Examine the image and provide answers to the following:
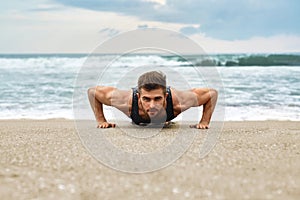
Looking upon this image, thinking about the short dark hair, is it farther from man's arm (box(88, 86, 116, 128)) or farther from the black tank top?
man's arm (box(88, 86, 116, 128))

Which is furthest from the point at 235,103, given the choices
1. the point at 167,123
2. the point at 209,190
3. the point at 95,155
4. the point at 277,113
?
the point at 209,190

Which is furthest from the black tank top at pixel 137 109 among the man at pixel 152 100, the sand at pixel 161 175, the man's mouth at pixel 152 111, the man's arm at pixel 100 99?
the sand at pixel 161 175

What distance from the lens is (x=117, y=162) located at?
3.47m

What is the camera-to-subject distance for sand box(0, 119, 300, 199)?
264cm

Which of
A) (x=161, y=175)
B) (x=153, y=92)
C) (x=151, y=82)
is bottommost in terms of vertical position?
(x=161, y=175)

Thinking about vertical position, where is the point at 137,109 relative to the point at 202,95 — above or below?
below

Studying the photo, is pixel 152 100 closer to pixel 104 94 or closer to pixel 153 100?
pixel 153 100

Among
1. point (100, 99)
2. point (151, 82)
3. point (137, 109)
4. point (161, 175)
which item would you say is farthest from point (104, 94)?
point (161, 175)

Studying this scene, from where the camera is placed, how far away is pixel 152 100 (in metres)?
5.16

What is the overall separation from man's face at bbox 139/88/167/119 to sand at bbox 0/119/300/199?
3.15 feet

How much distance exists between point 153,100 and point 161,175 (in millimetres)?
2195

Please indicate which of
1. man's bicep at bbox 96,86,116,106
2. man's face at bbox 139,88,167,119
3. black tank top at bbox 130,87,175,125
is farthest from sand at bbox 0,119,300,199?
man's bicep at bbox 96,86,116,106

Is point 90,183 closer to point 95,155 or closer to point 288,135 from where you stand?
point 95,155

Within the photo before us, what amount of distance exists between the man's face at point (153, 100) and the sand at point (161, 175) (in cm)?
96
